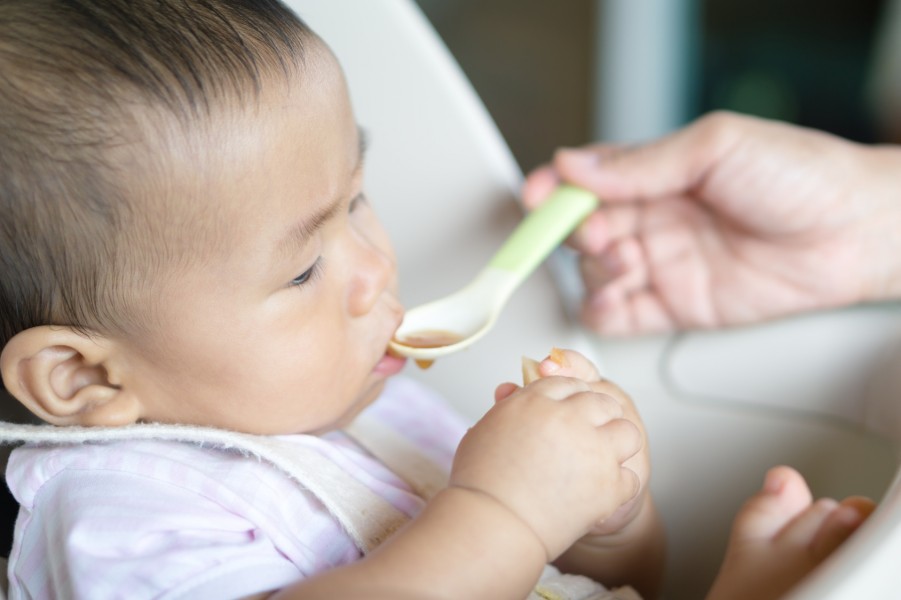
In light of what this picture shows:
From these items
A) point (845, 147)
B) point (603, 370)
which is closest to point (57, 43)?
point (603, 370)

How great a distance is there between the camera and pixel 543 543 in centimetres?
48

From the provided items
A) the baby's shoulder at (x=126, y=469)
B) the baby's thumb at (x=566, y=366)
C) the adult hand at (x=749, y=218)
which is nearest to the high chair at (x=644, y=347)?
the adult hand at (x=749, y=218)

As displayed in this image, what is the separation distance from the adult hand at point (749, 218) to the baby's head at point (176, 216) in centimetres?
26

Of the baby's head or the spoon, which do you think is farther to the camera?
the spoon

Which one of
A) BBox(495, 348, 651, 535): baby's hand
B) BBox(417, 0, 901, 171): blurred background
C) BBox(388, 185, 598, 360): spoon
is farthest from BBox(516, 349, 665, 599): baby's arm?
BBox(417, 0, 901, 171): blurred background

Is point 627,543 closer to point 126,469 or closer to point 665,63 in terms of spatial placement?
point 126,469

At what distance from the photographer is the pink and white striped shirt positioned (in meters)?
0.49

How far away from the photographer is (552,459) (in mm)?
493

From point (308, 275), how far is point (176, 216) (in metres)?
0.09

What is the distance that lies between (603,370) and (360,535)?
0.31 meters

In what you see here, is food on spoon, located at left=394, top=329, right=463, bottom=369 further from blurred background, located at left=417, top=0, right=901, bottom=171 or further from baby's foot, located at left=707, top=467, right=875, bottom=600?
blurred background, located at left=417, top=0, right=901, bottom=171

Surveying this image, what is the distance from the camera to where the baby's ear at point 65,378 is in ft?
1.64

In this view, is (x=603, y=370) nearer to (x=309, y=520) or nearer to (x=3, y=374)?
(x=309, y=520)

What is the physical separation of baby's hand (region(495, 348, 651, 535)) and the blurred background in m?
1.03
